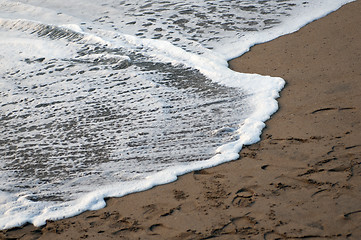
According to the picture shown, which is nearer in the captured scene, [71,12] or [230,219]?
[230,219]

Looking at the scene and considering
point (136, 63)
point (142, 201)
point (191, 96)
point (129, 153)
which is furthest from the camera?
point (136, 63)

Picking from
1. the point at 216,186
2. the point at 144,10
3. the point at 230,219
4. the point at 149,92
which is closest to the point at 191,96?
the point at 149,92

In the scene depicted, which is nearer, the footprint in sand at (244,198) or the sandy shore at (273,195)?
the sandy shore at (273,195)

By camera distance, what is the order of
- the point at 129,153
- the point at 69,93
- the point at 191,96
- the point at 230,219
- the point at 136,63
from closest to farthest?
the point at 230,219
the point at 129,153
the point at 191,96
the point at 69,93
the point at 136,63

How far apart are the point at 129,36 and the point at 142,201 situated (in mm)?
4425

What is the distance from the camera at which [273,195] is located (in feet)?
11.4

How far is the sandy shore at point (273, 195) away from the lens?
10.4 ft

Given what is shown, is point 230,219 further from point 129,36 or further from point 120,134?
point 129,36

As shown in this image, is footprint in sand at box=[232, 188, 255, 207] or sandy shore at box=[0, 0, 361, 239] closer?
sandy shore at box=[0, 0, 361, 239]

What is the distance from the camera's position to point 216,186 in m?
3.70

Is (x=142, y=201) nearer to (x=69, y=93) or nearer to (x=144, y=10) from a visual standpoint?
(x=69, y=93)

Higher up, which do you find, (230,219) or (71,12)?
(71,12)

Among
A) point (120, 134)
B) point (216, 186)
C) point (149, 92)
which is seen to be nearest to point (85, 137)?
point (120, 134)

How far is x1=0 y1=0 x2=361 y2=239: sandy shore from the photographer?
3182 millimetres
